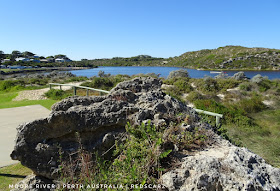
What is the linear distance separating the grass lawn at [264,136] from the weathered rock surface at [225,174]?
8.97 feet

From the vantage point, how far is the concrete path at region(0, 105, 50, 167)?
4.53 metres

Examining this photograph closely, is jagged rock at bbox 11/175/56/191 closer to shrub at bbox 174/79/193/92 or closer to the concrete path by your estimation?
the concrete path

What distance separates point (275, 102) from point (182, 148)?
39.4 ft

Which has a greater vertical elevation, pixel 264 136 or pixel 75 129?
pixel 75 129

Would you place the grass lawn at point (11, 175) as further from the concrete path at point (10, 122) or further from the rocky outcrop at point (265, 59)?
the rocky outcrop at point (265, 59)

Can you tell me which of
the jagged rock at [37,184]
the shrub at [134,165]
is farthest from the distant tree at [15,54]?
the shrub at [134,165]

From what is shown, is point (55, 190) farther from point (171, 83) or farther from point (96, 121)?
point (171, 83)

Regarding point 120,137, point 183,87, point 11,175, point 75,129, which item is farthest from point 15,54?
point 120,137

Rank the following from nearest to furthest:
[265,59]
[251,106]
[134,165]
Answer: [134,165]
[251,106]
[265,59]

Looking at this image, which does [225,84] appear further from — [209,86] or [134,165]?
[134,165]

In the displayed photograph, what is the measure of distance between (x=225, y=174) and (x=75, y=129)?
80.3 inches

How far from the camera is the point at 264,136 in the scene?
21.0 feet

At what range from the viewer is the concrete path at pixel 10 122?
453 centimetres

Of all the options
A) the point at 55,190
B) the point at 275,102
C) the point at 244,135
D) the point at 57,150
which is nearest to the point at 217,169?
the point at 55,190
